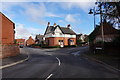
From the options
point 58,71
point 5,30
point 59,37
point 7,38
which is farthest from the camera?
point 59,37

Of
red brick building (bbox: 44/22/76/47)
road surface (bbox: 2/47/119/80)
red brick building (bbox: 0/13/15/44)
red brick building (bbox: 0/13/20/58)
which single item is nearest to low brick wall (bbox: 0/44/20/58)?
red brick building (bbox: 0/13/20/58)

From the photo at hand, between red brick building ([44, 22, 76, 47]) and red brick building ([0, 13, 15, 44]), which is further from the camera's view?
red brick building ([44, 22, 76, 47])

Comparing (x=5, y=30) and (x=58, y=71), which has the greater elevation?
(x=5, y=30)

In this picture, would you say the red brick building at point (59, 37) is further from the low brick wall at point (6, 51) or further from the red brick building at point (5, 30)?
the low brick wall at point (6, 51)

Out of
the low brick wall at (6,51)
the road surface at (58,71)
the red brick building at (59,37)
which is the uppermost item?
the red brick building at (59,37)

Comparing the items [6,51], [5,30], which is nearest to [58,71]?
[6,51]

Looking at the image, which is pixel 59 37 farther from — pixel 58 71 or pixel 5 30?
pixel 58 71

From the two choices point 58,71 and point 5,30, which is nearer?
point 58,71

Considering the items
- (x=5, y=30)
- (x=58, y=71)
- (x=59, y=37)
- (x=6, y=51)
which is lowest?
(x=58, y=71)

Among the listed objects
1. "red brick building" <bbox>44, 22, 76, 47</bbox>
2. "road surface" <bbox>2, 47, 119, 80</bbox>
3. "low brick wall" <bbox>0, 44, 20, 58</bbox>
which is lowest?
"road surface" <bbox>2, 47, 119, 80</bbox>

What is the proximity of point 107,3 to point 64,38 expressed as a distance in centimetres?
3880

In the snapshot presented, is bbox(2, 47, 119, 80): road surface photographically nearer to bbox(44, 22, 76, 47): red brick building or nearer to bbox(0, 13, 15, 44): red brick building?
bbox(0, 13, 15, 44): red brick building

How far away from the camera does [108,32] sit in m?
33.9

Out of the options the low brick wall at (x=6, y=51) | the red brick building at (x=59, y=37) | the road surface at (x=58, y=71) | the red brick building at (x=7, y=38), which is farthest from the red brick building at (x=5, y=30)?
the red brick building at (x=59, y=37)
